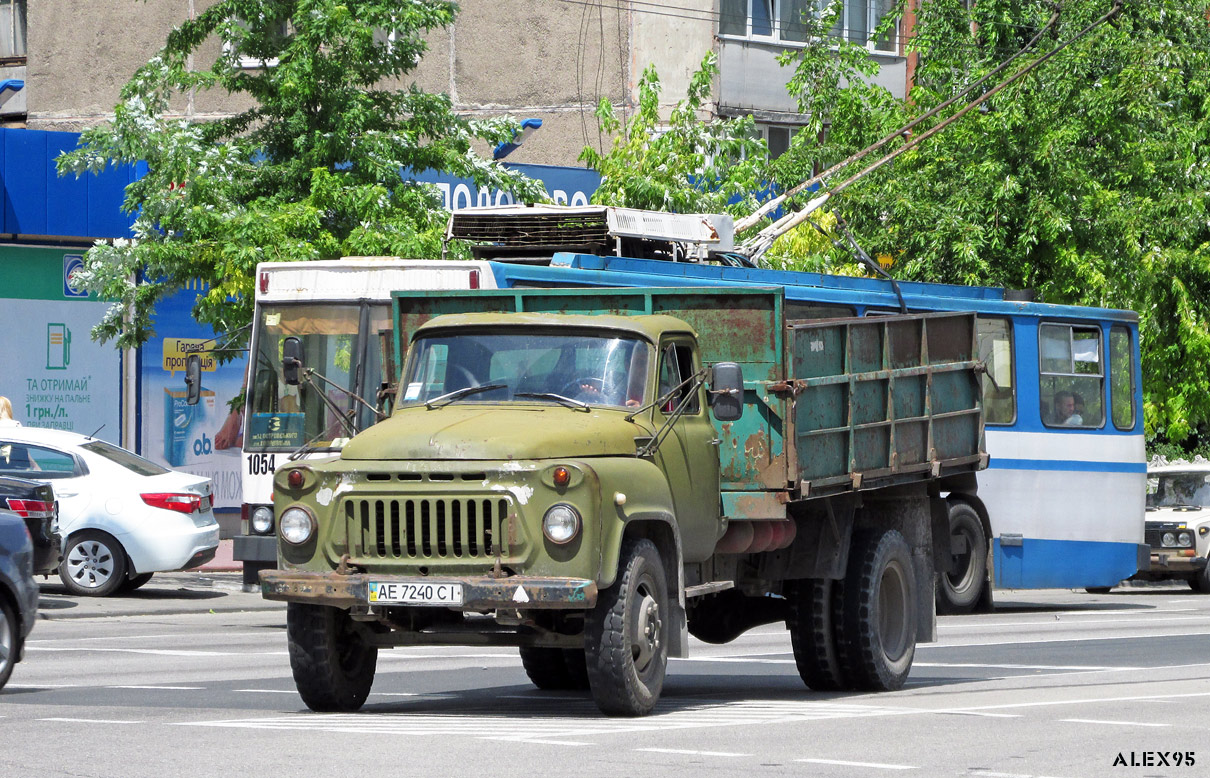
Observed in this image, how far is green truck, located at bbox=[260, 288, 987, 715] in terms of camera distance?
10.0 m

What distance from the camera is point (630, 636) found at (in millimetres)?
10180

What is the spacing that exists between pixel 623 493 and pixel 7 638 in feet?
13.9

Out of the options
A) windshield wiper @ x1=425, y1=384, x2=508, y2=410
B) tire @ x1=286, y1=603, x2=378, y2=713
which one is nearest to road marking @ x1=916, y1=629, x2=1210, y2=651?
windshield wiper @ x1=425, y1=384, x2=508, y2=410

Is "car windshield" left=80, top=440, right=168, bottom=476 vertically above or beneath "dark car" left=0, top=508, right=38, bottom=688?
above

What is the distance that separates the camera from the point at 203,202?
22.4m

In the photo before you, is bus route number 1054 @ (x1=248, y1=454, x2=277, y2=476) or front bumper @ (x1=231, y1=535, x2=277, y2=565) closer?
front bumper @ (x1=231, y1=535, x2=277, y2=565)

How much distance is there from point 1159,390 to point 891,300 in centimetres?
1024

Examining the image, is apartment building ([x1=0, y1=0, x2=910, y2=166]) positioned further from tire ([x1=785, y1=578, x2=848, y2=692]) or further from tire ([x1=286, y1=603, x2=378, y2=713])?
tire ([x1=286, y1=603, x2=378, y2=713])

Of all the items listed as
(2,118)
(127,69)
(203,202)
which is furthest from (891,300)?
(2,118)

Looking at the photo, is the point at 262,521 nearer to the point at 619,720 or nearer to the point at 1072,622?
the point at 619,720

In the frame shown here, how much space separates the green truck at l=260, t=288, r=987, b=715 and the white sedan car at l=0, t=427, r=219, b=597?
357 inches

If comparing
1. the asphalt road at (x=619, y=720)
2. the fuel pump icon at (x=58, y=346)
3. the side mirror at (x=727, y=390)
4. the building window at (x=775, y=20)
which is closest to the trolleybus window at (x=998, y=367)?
the asphalt road at (x=619, y=720)

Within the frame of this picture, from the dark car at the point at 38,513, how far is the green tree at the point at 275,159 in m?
4.07

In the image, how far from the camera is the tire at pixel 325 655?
10.6m
